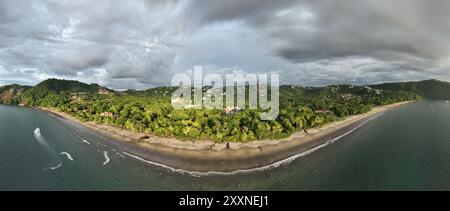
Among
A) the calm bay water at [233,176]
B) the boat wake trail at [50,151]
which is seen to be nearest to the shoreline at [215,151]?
the calm bay water at [233,176]

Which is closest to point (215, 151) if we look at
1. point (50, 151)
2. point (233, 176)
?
point (233, 176)

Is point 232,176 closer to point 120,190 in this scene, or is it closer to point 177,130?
point 120,190

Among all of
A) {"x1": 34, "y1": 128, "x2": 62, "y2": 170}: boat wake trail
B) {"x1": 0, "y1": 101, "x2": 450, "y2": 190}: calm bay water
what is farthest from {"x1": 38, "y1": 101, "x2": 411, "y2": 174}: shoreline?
{"x1": 34, "y1": 128, "x2": 62, "y2": 170}: boat wake trail

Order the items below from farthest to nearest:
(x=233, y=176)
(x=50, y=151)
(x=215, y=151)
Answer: (x=50, y=151) < (x=215, y=151) < (x=233, y=176)

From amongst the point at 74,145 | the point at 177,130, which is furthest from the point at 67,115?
the point at 177,130

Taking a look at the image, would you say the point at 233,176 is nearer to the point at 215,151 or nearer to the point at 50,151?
the point at 215,151

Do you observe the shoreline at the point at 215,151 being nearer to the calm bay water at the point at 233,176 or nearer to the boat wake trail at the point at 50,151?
the calm bay water at the point at 233,176

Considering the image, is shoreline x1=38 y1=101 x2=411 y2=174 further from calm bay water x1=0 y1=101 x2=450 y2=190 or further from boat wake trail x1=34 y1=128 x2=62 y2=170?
boat wake trail x1=34 y1=128 x2=62 y2=170
